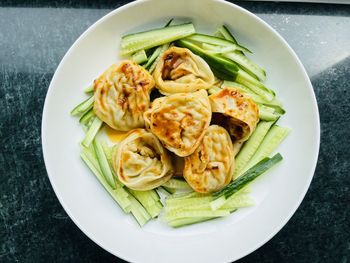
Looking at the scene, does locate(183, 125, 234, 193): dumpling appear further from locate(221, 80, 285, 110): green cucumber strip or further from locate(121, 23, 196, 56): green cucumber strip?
locate(121, 23, 196, 56): green cucumber strip

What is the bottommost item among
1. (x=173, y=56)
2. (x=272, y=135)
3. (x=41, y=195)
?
(x=41, y=195)

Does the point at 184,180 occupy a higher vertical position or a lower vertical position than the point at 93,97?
lower

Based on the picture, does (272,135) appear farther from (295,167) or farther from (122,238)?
(122,238)

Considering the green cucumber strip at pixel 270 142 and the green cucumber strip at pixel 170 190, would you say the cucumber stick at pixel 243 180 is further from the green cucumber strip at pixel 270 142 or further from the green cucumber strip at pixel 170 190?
the green cucumber strip at pixel 170 190

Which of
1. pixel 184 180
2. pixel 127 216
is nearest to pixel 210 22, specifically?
pixel 184 180

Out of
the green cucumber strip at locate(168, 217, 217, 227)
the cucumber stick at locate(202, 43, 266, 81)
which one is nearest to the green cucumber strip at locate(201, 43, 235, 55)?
the cucumber stick at locate(202, 43, 266, 81)

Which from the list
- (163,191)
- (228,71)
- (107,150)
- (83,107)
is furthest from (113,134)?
(228,71)

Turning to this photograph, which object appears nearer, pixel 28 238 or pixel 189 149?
pixel 189 149
